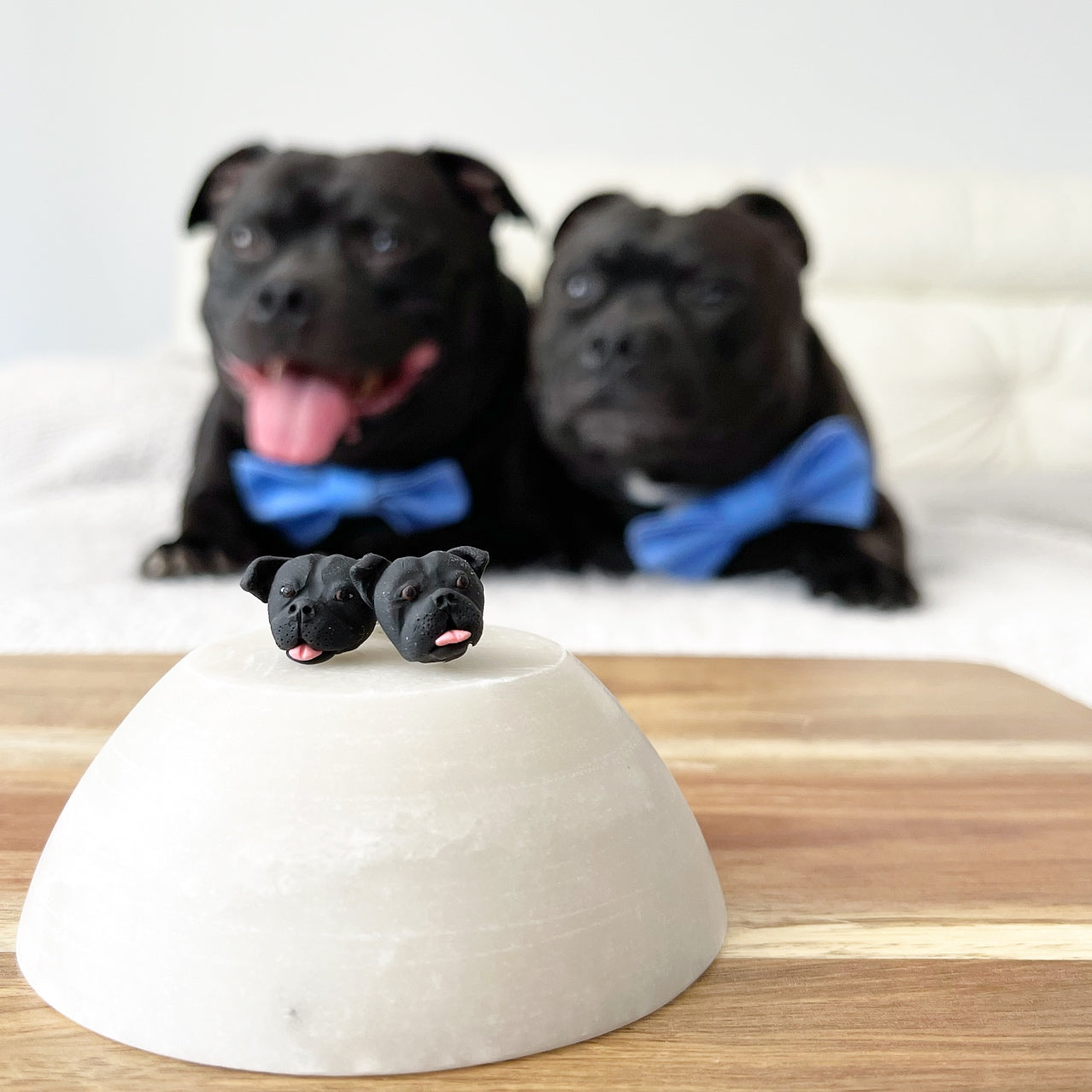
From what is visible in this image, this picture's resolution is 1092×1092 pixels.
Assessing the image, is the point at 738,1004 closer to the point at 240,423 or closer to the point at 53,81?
the point at 240,423

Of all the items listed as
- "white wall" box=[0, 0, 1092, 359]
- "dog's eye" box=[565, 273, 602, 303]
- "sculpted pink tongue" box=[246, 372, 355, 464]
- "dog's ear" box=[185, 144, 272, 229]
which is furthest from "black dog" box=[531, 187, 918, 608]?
"white wall" box=[0, 0, 1092, 359]

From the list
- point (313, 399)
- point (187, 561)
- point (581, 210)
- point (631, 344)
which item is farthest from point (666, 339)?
point (187, 561)

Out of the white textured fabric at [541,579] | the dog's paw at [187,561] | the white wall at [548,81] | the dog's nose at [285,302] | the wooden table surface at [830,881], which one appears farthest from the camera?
the white wall at [548,81]

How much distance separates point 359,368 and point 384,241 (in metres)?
0.14

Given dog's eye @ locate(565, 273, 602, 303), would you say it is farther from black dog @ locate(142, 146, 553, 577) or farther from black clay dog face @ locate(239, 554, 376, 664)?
black clay dog face @ locate(239, 554, 376, 664)

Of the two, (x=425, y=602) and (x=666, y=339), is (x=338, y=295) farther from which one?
(x=425, y=602)

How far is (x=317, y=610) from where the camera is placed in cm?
39

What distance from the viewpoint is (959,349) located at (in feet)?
7.99

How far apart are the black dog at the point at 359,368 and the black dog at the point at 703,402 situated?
10 cm

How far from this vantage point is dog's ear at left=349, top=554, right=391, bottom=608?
40cm

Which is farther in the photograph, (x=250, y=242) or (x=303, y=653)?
(x=250, y=242)

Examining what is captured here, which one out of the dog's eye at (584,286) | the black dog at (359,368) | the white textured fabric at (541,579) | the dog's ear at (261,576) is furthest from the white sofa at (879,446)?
the dog's ear at (261,576)

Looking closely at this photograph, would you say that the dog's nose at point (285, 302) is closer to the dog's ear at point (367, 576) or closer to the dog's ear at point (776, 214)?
the dog's ear at point (776, 214)

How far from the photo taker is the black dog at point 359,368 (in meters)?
1.34
